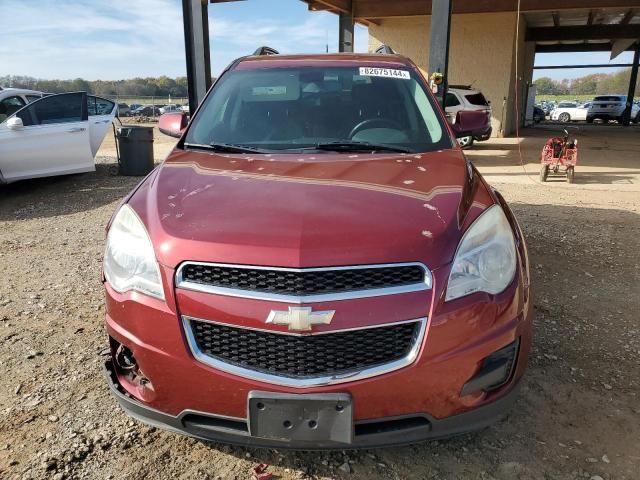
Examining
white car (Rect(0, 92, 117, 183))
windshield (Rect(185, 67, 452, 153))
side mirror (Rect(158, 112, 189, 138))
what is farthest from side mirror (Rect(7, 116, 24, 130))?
windshield (Rect(185, 67, 452, 153))

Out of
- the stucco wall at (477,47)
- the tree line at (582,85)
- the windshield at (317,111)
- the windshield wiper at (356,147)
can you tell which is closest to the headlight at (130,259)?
the windshield at (317,111)

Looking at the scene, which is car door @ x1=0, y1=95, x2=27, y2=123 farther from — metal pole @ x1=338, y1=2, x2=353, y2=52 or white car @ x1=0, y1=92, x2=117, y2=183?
metal pole @ x1=338, y1=2, x2=353, y2=52

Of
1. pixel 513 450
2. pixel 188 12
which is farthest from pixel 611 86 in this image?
pixel 513 450

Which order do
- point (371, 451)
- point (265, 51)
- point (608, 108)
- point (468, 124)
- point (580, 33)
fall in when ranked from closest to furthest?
point (371, 451) → point (468, 124) → point (265, 51) → point (580, 33) → point (608, 108)

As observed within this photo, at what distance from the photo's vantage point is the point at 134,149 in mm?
9773

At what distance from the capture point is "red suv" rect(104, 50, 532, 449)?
5.97 ft

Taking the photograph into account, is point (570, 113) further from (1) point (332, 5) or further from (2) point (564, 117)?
(1) point (332, 5)

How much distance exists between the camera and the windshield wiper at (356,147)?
9.62 ft

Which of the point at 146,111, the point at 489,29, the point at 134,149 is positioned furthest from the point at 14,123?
the point at 146,111

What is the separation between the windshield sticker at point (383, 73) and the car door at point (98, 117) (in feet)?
21.5

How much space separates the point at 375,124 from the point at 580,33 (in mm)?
24927

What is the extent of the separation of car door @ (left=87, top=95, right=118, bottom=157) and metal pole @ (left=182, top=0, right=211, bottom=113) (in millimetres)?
1567

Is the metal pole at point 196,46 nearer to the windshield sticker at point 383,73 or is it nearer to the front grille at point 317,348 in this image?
the windshield sticker at point 383,73

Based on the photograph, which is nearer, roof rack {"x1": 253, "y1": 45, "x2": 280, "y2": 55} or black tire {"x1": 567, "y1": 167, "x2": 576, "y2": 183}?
roof rack {"x1": 253, "y1": 45, "x2": 280, "y2": 55}
